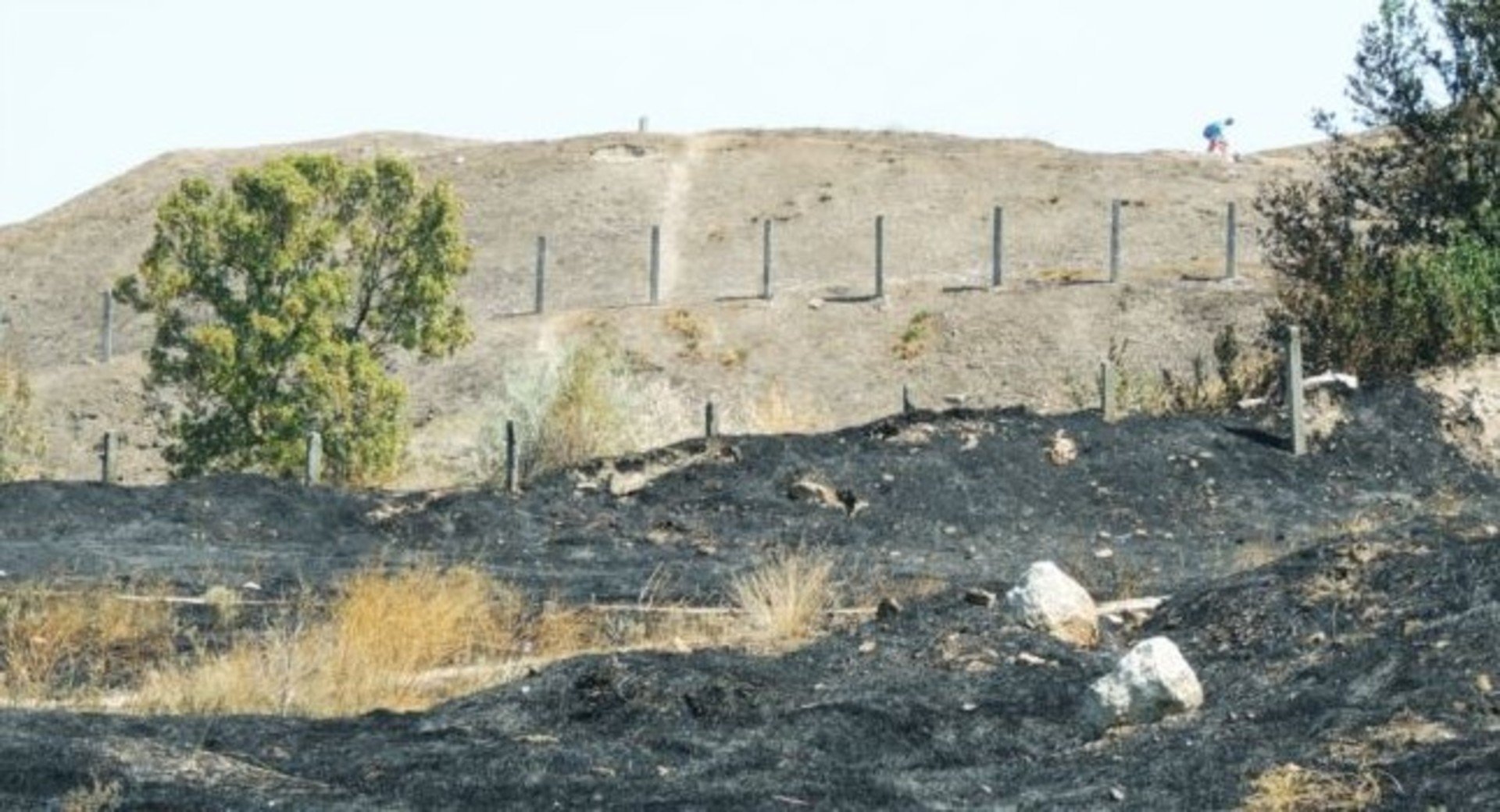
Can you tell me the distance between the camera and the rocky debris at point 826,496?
29.2 meters

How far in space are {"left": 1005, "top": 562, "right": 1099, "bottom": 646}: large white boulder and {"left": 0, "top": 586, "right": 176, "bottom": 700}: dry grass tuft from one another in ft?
20.4

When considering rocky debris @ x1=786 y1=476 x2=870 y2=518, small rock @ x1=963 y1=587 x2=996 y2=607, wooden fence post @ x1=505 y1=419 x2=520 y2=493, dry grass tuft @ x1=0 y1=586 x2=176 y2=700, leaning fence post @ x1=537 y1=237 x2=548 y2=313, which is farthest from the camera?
leaning fence post @ x1=537 y1=237 x2=548 y2=313

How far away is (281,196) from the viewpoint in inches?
1517

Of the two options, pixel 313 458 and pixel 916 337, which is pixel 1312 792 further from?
pixel 916 337

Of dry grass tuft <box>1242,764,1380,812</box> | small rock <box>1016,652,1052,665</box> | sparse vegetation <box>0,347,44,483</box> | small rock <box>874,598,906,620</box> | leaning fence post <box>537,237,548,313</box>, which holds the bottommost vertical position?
sparse vegetation <box>0,347,44,483</box>

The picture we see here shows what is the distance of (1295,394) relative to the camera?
30.8 metres

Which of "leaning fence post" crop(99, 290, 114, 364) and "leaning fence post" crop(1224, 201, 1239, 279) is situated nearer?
"leaning fence post" crop(1224, 201, 1239, 279)

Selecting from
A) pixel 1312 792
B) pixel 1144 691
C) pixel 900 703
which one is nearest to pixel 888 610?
pixel 900 703

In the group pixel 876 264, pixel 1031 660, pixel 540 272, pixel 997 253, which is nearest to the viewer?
pixel 1031 660

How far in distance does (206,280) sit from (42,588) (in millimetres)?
17408

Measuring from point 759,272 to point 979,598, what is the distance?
153 feet

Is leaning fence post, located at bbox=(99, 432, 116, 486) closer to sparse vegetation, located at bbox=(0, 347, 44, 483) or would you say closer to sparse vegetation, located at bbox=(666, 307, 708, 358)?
sparse vegetation, located at bbox=(0, 347, 44, 483)

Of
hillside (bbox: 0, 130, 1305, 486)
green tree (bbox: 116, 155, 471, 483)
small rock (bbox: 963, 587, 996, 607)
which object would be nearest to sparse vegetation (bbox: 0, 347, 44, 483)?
green tree (bbox: 116, 155, 471, 483)

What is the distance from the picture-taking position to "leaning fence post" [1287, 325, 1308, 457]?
30.6 m
